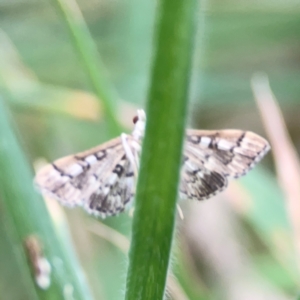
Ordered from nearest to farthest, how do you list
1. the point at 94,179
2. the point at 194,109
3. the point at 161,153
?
the point at 161,153
the point at 94,179
the point at 194,109

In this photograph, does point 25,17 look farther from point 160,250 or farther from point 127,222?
point 160,250

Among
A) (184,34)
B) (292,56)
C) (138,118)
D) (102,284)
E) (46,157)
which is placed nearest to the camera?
(184,34)

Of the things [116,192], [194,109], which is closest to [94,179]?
[116,192]

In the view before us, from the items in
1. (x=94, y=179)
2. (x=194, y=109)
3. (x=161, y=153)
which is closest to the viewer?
(x=161, y=153)

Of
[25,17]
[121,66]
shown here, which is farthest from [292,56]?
[25,17]

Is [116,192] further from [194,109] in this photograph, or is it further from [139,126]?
[194,109]

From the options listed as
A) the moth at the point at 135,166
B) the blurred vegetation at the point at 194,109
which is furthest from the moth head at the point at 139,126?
the blurred vegetation at the point at 194,109

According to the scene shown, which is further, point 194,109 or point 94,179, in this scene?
point 194,109

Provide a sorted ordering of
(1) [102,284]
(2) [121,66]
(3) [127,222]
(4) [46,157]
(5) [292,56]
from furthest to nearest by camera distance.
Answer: (5) [292,56] → (2) [121,66] → (4) [46,157] → (1) [102,284] → (3) [127,222]
